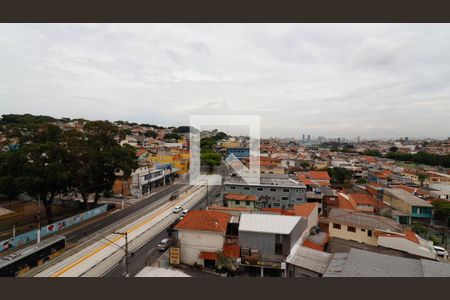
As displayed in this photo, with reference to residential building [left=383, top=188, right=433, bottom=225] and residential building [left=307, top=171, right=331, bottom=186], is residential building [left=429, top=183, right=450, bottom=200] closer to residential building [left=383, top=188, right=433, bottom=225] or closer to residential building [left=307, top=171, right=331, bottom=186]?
residential building [left=383, top=188, right=433, bottom=225]

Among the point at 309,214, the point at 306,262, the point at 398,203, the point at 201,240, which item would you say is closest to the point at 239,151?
the point at 398,203

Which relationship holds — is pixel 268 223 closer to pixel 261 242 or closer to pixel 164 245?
pixel 261 242

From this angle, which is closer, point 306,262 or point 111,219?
point 306,262

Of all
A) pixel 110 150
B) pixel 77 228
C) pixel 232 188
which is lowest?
pixel 77 228

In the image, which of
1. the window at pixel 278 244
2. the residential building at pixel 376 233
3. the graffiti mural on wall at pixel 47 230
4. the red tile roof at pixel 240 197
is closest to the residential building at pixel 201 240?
the window at pixel 278 244

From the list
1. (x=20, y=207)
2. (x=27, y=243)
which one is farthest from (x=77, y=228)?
(x=20, y=207)

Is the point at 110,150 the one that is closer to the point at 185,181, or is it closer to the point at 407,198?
the point at 185,181

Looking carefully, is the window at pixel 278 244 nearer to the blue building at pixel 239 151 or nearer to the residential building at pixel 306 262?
the residential building at pixel 306 262
